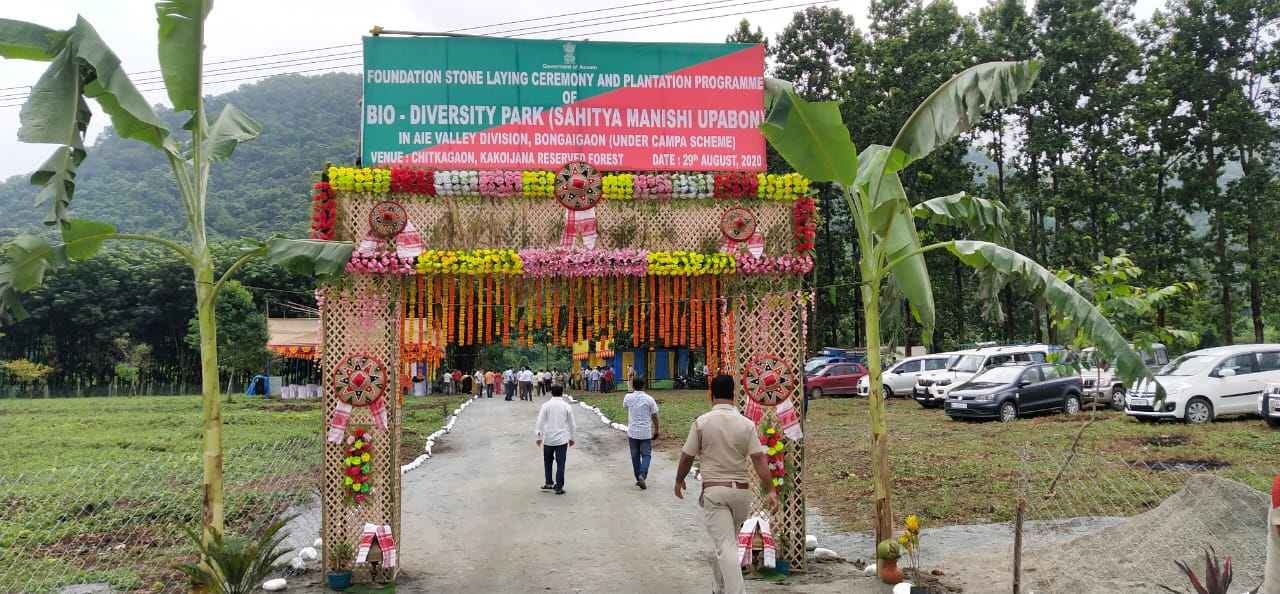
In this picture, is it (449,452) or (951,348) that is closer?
(449,452)

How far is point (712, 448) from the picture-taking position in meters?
6.85

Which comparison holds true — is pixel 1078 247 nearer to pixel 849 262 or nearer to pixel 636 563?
pixel 849 262

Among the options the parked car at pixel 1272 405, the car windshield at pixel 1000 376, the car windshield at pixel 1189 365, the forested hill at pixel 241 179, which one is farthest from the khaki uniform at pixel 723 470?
the forested hill at pixel 241 179

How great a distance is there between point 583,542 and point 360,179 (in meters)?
4.61

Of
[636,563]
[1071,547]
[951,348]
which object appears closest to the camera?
[1071,547]

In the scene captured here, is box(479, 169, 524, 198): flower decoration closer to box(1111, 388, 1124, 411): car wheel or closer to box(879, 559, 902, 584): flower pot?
box(879, 559, 902, 584): flower pot

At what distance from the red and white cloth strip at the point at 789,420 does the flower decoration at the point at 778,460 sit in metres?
0.10

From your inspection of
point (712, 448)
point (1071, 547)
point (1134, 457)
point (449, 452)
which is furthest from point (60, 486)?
point (1134, 457)

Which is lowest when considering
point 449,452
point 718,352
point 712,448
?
point 449,452

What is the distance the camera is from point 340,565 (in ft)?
26.5

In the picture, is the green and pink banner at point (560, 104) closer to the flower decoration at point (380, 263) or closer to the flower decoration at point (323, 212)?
the flower decoration at point (323, 212)

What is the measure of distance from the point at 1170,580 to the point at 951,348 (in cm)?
4356

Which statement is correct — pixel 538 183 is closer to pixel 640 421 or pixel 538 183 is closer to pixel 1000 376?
pixel 640 421

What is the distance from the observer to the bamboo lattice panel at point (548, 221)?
836 centimetres
